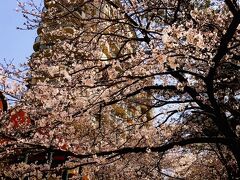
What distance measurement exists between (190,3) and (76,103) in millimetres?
3742

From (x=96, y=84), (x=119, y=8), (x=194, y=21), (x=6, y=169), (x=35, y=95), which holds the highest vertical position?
(x=119, y=8)

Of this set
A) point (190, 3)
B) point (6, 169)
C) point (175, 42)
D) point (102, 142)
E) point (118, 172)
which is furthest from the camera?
point (118, 172)

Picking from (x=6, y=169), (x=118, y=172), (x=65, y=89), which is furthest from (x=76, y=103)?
(x=118, y=172)

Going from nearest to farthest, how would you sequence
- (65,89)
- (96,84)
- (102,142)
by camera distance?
(96,84)
(65,89)
(102,142)

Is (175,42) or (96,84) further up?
(96,84)

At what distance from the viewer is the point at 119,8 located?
8266 mm

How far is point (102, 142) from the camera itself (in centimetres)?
955

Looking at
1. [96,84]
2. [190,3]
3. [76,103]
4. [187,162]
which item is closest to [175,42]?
[96,84]

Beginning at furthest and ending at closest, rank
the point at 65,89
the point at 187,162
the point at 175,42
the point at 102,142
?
the point at 187,162
the point at 102,142
the point at 65,89
the point at 175,42

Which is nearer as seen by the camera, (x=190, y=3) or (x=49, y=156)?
(x=190, y=3)

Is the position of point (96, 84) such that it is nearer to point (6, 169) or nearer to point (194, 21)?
point (194, 21)

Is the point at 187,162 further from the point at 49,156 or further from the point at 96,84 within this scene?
the point at 96,84

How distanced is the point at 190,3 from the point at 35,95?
4474mm

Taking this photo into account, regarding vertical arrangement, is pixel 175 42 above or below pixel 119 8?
below
